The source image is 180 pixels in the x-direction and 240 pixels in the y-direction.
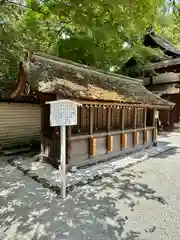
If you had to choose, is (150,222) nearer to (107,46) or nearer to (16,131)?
(16,131)

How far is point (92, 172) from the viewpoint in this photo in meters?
6.56

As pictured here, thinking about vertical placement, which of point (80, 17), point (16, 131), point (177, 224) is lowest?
point (177, 224)

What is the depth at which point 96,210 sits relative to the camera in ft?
14.0

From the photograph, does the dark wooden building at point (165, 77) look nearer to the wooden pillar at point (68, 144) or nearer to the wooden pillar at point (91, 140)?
the wooden pillar at point (91, 140)

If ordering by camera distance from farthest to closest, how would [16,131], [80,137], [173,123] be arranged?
[173,123] → [16,131] → [80,137]

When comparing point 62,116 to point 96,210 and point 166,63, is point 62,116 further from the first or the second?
point 166,63

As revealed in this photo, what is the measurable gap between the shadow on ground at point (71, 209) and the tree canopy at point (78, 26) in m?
4.56

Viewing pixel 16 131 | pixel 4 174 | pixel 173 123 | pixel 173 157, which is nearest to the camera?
pixel 4 174

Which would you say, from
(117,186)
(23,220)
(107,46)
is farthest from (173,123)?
(23,220)

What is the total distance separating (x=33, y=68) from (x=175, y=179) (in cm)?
584

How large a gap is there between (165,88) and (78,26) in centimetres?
1361

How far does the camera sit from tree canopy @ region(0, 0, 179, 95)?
5160 millimetres

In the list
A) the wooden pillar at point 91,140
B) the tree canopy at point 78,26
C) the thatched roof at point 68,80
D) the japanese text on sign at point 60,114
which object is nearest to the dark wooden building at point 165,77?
the tree canopy at point 78,26

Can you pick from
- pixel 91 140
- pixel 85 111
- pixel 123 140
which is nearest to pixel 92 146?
pixel 91 140
